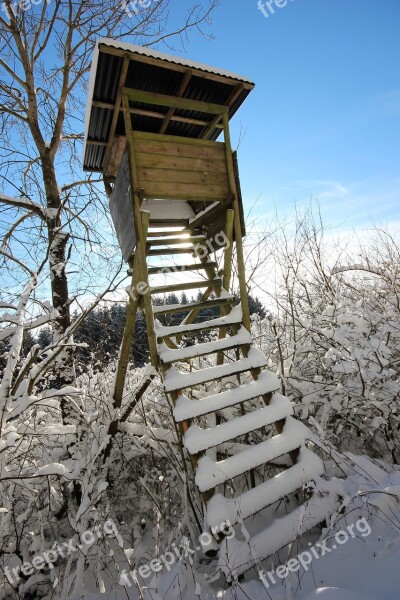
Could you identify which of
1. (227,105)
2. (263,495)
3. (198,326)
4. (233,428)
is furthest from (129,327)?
(227,105)

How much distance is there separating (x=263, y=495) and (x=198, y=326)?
73.3 inches

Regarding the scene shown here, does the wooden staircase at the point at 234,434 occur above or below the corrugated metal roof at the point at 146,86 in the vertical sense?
below

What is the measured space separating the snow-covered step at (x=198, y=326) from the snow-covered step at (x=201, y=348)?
0.15 m

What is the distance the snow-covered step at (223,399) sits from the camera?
3.04 meters

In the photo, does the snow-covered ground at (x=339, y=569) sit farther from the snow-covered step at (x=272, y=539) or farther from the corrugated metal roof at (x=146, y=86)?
the corrugated metal roof at (x=146, y=86)

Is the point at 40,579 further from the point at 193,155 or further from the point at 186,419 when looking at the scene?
the point at 193,155

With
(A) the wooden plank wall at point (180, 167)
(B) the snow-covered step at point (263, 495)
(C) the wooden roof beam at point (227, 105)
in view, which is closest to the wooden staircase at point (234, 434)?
(B) the snow-covered step at point (263, 495)

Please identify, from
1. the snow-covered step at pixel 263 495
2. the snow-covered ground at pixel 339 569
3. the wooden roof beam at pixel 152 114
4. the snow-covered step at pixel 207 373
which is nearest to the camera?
the snow-covered ground at pixel 339 569

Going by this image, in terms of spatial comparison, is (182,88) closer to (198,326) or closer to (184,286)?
(184,286)

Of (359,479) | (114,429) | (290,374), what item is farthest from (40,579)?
(290,374)

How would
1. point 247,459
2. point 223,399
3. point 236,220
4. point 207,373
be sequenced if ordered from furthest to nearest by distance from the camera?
point 236,220, point 207,373, point 223,399, point 247,459

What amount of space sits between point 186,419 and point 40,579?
2474 mm

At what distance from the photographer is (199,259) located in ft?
17.2

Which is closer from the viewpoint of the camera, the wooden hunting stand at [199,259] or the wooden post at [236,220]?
the wooden hunting stand at [199,259]
